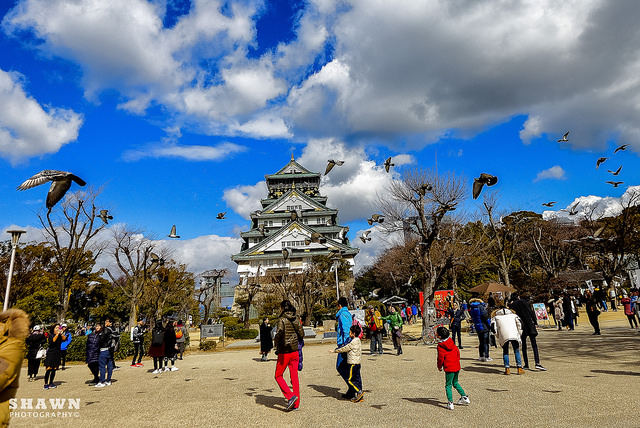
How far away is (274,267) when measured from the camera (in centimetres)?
4122

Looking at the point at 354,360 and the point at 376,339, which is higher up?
the point at 354,360

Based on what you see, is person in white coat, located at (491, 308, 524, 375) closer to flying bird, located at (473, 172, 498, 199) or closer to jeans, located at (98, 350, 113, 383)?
flying bird, located at (473, 172, 498, 199)

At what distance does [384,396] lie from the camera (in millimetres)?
6484

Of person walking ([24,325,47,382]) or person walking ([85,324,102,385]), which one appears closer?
person walking ([85,324,102,385])

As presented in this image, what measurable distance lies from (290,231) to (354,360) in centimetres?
3690

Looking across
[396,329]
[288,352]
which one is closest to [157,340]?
[288,352]

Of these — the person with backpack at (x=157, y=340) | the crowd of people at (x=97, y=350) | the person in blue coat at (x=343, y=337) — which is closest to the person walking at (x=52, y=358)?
the crowd of people at (x=97, y=350)

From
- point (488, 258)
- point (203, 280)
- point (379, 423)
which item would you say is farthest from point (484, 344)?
point (203, 280)

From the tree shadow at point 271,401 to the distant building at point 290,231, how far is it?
24.0 meters

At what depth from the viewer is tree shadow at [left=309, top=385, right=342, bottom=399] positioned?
6.69 m

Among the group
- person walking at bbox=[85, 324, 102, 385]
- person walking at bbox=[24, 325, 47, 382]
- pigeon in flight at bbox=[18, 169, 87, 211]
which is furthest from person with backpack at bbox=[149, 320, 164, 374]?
pigeon in flight at bbox=[18, 169, 87, 211]

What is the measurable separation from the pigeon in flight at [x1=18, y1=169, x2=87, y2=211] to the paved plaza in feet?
12.9

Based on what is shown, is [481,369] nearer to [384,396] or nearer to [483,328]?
[483,328]

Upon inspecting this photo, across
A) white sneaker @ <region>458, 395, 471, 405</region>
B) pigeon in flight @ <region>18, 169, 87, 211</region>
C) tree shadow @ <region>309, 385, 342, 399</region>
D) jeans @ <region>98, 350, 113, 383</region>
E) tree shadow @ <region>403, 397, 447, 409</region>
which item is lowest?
tree shadow @ <region>309, 385, 342, 399</region>
